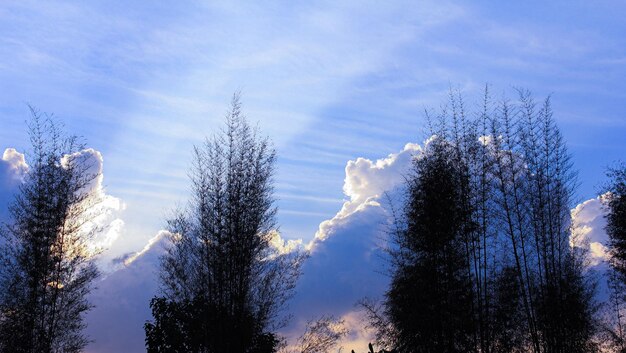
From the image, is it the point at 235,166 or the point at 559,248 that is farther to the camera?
the point at 559,248

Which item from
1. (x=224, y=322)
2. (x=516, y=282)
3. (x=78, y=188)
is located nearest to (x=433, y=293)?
(x=516, y=282)

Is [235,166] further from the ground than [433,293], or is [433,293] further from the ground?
[235,166]

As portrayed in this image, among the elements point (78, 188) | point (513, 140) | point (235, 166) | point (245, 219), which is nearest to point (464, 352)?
point (513, 140)

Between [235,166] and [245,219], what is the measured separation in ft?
3.96

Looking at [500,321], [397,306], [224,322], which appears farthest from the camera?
[397,306]

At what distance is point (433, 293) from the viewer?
1354 cm

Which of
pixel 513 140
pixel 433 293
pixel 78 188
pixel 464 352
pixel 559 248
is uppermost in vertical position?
pixel 513 140

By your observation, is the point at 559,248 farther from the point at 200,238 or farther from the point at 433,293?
the point at 200,238

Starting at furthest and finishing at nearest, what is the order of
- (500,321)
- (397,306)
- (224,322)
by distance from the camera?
(397,306)
(500,321)
(224,322)

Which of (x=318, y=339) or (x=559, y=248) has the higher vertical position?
(x=559, y=248)

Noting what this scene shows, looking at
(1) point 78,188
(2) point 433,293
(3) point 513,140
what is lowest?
(2) point 433,293

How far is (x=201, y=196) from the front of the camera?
508 inches

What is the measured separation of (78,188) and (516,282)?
11.1 meters

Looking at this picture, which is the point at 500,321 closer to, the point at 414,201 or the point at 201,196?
the point at 414,201
